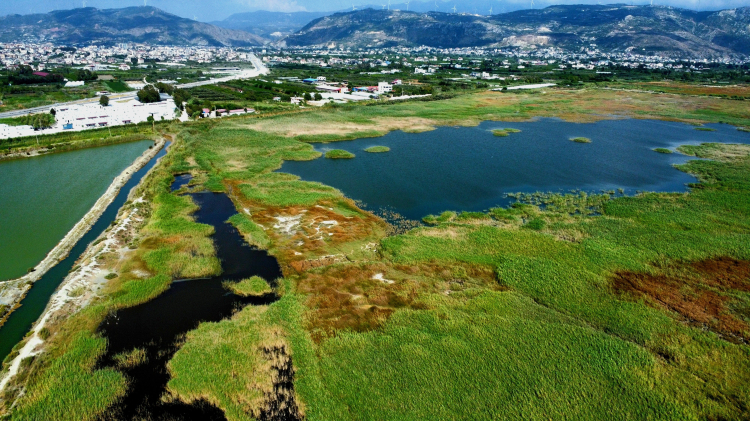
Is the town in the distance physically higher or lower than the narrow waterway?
higher

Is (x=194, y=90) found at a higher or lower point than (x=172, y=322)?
higher

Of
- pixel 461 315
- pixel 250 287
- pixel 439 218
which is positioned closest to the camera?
pixel 461 315

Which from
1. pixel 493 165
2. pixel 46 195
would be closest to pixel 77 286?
pixel 46 195

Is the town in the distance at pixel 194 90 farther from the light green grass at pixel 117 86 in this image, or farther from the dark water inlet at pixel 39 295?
the dark water inlet at pixel 39 295

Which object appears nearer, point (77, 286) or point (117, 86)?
point (77, 286)

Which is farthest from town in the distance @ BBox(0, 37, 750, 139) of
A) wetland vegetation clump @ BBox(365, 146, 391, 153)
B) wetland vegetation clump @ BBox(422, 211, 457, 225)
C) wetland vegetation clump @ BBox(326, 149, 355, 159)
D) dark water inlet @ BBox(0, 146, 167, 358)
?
wetland vegetation clump @ BBox(422, 211, 457, 225)

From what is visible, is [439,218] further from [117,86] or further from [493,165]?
[117,86]

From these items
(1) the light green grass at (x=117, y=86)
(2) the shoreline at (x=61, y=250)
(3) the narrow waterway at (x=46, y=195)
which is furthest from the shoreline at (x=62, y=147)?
(1) the light green grass at (x=117, y=86)

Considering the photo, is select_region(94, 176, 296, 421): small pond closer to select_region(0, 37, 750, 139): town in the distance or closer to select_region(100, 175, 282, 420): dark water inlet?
select_region(100, 175, 282, 420): dark water inlet
